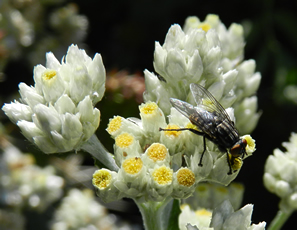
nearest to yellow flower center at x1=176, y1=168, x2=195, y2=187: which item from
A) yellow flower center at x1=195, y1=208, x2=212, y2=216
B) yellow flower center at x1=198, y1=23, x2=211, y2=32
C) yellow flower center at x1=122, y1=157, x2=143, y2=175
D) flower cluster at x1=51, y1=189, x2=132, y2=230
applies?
yellow flower center at x1=122, y1=157, x2=143, y2=175

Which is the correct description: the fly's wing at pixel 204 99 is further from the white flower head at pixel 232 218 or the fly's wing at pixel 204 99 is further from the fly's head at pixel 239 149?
the white flower head at pixel 232 218

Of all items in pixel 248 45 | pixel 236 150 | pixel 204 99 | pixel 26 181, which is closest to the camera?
pixel 236 150

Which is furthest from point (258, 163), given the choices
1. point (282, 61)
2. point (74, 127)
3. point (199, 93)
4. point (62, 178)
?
point (74, 127)

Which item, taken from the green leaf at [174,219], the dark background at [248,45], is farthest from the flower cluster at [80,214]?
the green leaf at [174,219]

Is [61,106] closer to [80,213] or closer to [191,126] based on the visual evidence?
[191,126]

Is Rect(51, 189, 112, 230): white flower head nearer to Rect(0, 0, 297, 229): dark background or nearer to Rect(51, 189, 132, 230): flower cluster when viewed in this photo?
Rect(51, 189, 132, 230): flower cluster

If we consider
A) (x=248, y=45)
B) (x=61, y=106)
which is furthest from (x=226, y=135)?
(x=248, y=45)

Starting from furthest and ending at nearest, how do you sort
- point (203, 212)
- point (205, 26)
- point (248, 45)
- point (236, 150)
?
1. point (248, 45)
2. point (205, 26)
3. point (203, 212)
4. point (236, 150)
